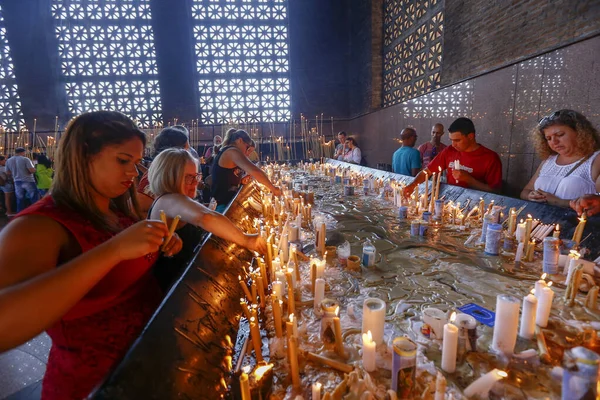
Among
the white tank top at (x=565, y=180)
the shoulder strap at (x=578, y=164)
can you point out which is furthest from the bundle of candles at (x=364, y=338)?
the shoulder strap at (x=578, y=164)

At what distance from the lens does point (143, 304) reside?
1485mm

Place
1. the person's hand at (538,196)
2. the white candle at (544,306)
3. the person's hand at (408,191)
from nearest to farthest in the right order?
the white candle at (544,306)
the person's hand at (538,196)
the person's hand at (408,191)

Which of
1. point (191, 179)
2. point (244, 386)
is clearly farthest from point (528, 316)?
point (191, 179)

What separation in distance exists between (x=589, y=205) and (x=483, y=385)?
79.7 inches

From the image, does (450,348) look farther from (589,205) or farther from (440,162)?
(440,162)

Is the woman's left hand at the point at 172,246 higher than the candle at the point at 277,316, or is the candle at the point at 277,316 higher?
the woman's left hand at the point at 172,246

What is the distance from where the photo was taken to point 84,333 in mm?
1197

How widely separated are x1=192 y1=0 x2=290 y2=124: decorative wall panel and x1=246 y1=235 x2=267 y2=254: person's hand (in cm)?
1318

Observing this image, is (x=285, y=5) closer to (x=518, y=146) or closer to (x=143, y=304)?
(x=518, y=146)

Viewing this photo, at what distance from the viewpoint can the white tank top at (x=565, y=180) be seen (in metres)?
2.56

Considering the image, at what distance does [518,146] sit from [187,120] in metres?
12.9

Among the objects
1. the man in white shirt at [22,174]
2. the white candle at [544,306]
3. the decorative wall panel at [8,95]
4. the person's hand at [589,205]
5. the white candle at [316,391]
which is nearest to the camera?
the white candle at [316,391]

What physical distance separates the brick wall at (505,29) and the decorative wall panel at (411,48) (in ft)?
2.33

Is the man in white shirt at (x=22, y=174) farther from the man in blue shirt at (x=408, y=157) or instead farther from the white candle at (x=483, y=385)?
the white candle at (x=483, y=385)
